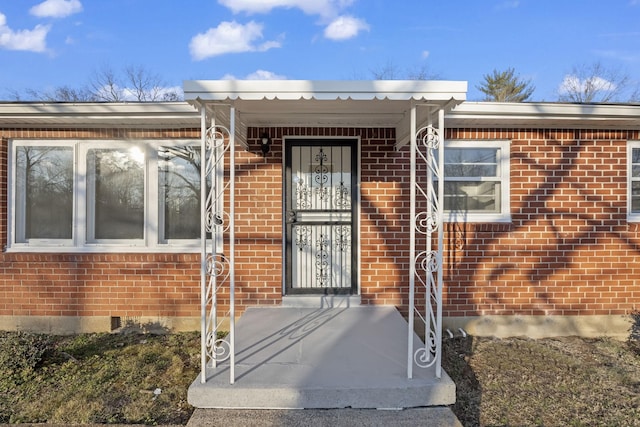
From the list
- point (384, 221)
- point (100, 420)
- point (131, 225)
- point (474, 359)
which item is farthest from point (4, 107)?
point (474, 359)

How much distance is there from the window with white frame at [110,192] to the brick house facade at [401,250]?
0.34ft

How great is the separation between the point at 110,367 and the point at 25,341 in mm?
838

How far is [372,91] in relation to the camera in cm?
280

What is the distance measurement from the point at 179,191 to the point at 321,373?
3.07 m

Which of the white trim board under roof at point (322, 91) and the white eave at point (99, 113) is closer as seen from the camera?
the white trim board under roof at point (322, 91)

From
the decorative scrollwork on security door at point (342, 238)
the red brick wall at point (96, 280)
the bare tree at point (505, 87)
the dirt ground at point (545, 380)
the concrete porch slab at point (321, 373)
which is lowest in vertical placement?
the dirt ground at point (545, 380)

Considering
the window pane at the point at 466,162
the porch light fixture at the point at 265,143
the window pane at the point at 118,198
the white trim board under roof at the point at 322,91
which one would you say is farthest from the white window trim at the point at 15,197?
the window pane at the point at 466,162

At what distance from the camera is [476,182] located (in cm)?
488

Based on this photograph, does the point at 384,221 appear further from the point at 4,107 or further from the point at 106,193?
the point at 4,107

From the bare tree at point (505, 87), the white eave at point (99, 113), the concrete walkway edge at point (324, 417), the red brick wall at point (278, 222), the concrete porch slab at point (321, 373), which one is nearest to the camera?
the concrete walkway edge at point (324, 417)

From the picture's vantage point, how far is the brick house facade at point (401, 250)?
15.5 ft

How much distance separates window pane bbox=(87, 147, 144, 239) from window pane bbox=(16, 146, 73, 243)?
1.12 feet

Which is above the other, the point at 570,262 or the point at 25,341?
the point at 570,262

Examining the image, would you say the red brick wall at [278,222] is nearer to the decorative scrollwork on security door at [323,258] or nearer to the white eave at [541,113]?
the decorative scrollwork on security door at [323,258]
